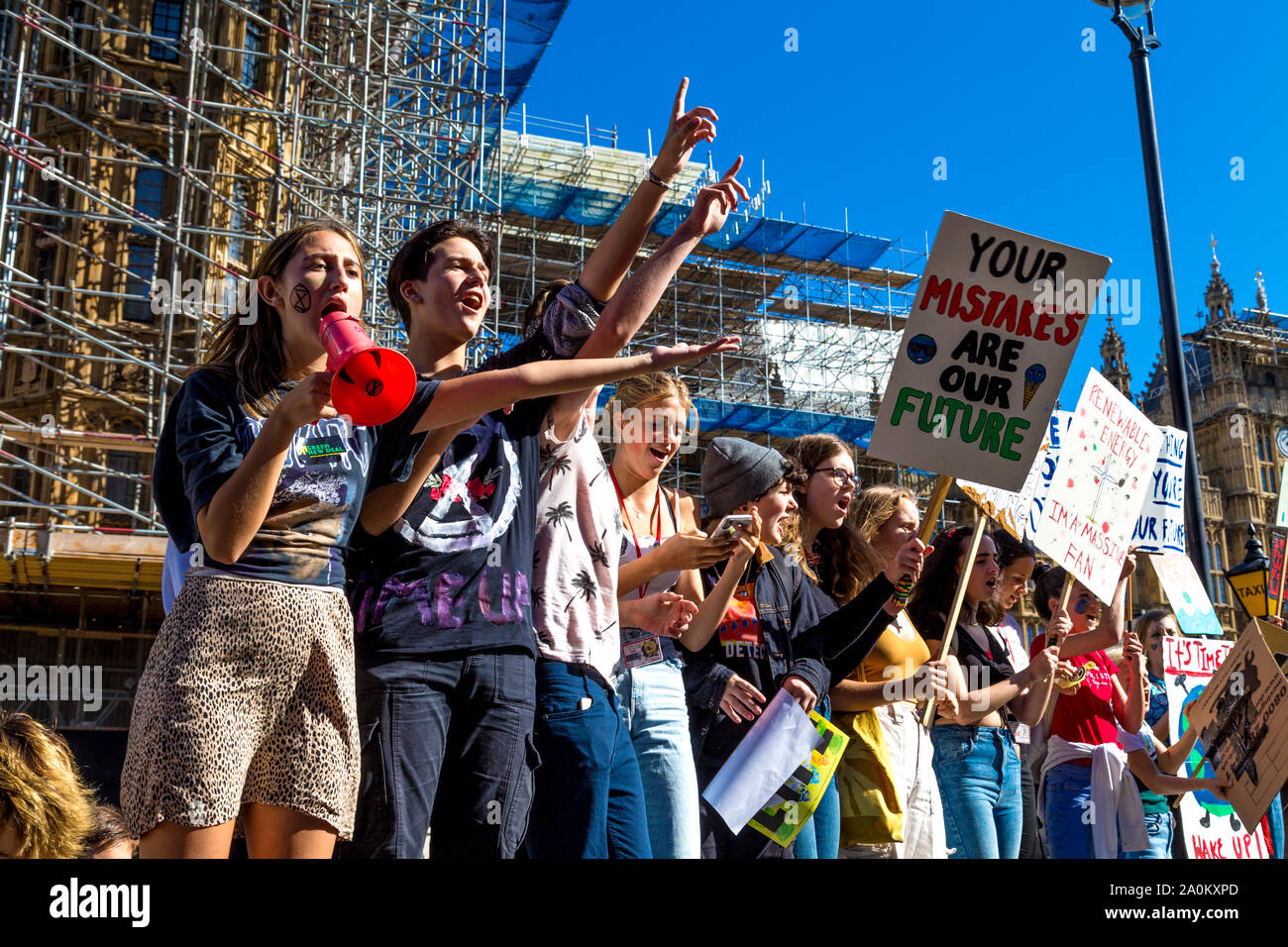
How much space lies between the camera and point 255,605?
2.13 meters

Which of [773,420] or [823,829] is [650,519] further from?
[773,420]

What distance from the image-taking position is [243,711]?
6.85 ft

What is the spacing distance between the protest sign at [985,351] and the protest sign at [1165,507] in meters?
3.28

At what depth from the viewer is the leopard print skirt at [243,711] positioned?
79.7 inches

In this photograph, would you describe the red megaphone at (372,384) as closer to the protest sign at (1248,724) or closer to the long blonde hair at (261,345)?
the long blonde hair at (261,345)

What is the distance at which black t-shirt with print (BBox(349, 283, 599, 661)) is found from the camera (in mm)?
2484

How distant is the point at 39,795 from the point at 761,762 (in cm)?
186

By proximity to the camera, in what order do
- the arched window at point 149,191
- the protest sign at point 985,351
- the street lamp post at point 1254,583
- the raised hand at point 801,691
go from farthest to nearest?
the arched window at point 149,191
the street lamp post at point 1254,583
the protest sign at point 985,351
the raised hand at point 801,691

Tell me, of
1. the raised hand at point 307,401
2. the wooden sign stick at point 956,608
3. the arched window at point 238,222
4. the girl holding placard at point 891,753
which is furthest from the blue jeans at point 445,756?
the arched window at point 238,222

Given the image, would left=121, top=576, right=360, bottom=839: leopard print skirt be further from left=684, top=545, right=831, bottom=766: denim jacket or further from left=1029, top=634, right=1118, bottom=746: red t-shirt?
left=1029, top=634, right=1118, bottom=746: red t-shirt

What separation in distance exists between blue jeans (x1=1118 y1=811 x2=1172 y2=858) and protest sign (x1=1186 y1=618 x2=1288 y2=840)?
373 millimetres

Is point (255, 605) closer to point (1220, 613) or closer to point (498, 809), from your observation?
point (498, 809)

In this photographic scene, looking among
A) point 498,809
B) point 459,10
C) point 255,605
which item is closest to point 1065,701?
point 498,809

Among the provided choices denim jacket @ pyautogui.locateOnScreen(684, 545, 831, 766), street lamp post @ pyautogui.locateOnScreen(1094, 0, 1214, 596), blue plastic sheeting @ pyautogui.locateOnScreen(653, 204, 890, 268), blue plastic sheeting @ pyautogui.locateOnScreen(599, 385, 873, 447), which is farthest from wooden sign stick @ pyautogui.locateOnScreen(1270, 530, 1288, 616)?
blue plastic sheeting @ pyautogui.locateOnScreen(653, 204, 890, 268)
